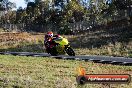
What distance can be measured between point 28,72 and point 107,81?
944 centimetres

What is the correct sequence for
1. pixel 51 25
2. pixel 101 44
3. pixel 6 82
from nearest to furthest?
pixel 6 82 → pixel 101 44 → pixel 51 25

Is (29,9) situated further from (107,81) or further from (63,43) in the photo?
(107,81)

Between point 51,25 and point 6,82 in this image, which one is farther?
point 51,25

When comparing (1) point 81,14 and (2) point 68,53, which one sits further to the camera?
(1) point 81,14

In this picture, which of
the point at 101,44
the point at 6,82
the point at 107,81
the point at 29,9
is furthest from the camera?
the point at 29,9

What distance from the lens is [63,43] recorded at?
24.8m

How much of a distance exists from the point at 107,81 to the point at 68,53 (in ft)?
56.8

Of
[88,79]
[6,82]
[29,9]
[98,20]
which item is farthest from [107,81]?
[29,9]

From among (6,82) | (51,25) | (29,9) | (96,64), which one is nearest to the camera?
(6,82)

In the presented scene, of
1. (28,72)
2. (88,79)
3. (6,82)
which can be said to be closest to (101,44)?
(28,72)

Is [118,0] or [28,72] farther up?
[118,0]

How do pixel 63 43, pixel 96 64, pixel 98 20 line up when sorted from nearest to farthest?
pixel 96 64
pixel 63 43
pixel 98 20

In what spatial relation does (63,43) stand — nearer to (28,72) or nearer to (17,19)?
(28,72)

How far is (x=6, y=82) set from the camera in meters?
14.0
